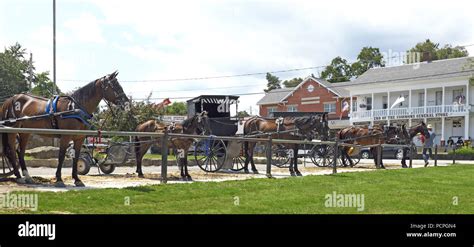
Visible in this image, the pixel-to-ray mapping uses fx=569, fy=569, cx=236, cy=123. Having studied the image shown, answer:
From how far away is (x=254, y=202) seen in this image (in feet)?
29.7

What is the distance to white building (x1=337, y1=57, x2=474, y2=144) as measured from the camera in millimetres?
51906

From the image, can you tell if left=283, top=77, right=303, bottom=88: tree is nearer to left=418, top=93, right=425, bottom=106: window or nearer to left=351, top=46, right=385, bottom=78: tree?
left=351, top=46, right=385, bottom=78: tree

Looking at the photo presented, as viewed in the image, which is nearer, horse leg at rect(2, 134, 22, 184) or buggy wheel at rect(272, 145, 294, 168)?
horse leg at rect(2, 134, 22, 184)

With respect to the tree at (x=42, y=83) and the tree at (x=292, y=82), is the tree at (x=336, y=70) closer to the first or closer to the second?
the tree at (x=292, y=82)

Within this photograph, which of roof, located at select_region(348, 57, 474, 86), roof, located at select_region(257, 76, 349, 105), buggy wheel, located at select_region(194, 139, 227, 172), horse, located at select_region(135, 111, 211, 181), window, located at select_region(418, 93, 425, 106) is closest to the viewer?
horse, located at select_region(135, 111, 211, 181)

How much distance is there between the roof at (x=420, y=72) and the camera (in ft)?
175

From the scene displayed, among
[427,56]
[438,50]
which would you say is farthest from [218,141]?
[438,50]

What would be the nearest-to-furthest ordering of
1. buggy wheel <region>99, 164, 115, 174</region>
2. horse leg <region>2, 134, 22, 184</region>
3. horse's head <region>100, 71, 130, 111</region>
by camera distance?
1. horse leg <region>2, 134, 22, 184</region>
2. horse's head <region>100, 71, 130, 111</region>
3. buggy wheel <region>99, 164, 115, 174</region>

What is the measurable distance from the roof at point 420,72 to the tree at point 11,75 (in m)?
35.6

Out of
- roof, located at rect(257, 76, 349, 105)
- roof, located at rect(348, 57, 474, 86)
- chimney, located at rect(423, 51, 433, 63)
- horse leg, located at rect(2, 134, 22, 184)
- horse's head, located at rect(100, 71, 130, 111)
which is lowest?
horse leg, located at rect(2, 134, 22, 184)

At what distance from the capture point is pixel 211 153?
56.3 feet

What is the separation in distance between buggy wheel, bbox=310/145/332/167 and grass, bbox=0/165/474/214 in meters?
9.50
